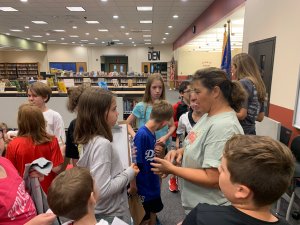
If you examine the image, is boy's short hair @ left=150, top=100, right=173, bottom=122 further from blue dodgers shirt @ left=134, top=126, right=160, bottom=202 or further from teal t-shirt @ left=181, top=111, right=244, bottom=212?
teal t-shirt @ left=181, top=111, right=244, bottom=212

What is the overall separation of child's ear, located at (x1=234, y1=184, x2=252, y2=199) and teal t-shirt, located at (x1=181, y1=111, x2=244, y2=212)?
28cm

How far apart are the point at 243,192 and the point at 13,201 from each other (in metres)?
0.99

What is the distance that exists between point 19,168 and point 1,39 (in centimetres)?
1606

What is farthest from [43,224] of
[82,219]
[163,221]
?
[163,221]

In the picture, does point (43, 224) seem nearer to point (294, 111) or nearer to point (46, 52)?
point (294, 111)

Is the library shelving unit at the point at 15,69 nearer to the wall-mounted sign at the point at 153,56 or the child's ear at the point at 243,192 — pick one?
the wall-mounted sign at the point at 153,56

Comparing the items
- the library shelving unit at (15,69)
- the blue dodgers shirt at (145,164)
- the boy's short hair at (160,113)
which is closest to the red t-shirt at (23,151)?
the blue dodgers shirt at (145,164)

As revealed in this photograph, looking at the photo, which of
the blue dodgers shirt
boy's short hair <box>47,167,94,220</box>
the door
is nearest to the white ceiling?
the door

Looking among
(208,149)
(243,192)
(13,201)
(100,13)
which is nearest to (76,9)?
(100,13)

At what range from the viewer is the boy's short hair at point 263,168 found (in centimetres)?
75

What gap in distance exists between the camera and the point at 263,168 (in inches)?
29.5

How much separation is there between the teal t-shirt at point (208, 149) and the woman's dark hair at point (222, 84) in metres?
0.09

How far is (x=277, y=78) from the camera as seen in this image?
3.53m

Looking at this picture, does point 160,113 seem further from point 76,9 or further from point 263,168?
point 76,9
